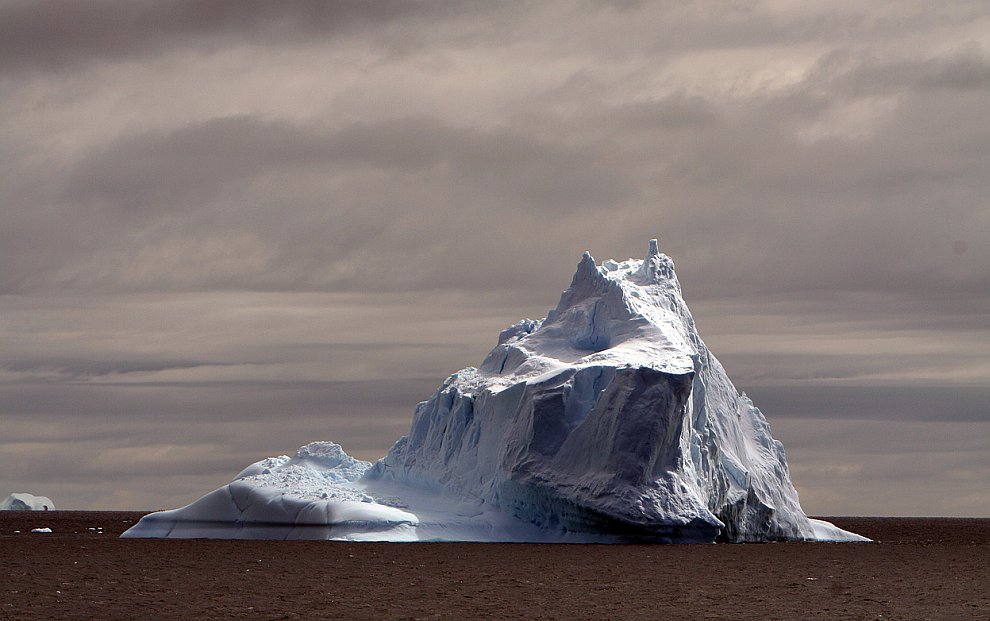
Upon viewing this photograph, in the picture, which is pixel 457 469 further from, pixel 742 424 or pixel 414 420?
pixel 742 424

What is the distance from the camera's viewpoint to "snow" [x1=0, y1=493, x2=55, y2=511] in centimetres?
9206

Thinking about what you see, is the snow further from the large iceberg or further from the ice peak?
the ice peak

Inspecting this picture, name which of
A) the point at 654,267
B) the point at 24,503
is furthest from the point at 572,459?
the point at 24,503

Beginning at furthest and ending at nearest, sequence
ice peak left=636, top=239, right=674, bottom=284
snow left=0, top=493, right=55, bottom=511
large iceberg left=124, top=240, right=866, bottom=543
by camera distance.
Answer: snow left=0, top=493, right=55, bottom=511 → ice peak left=636, top=239, right=674, bottom=284 → large iceberg left=124, top=240, right=866, bottom=543

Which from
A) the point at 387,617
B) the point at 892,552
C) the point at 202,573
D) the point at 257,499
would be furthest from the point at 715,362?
the point at 387,617

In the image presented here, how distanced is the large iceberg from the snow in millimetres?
55825

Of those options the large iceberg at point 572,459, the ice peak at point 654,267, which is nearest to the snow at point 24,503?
the large iceberg at point 572,459

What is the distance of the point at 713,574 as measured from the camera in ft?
88.9

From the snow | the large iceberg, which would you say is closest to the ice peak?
the large iceberg

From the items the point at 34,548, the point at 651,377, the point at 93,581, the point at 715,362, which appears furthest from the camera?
the point at 715,362

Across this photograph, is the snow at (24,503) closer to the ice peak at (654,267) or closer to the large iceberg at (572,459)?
the large iceberg at (572,459)

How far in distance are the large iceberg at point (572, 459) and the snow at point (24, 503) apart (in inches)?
2198

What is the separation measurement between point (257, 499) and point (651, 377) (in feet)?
36.7

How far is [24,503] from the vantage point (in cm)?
9325
